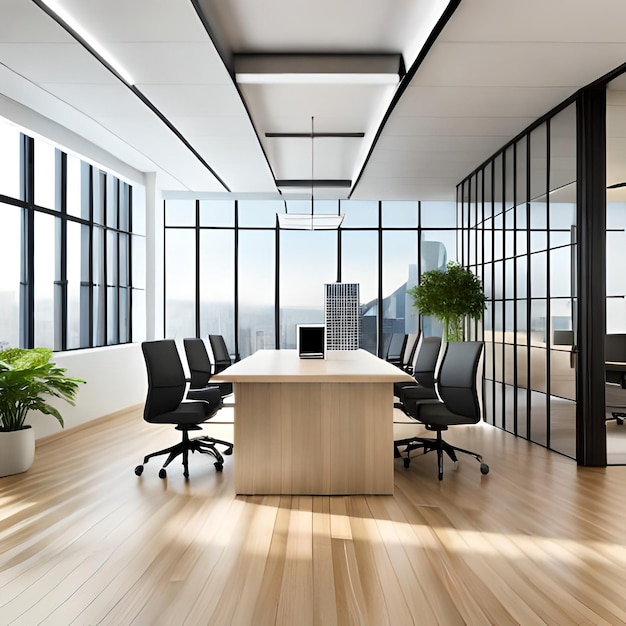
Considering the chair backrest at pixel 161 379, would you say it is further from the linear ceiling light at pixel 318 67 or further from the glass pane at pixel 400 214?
the glass pane at pixel 400 214

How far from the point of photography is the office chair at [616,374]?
6.78 m

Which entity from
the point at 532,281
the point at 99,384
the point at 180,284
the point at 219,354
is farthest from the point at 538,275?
the point at 180,284

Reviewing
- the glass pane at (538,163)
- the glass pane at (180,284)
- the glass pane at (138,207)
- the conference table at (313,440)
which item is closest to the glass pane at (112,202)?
the glass pane at (138,207)

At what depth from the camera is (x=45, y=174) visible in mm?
6559

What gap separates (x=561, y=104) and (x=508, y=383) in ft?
9.95

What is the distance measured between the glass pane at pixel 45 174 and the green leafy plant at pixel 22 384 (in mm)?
2120

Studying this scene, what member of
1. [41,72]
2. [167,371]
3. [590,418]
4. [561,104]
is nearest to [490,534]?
[590,418]

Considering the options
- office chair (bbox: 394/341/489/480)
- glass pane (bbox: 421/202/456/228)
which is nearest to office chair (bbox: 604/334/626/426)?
office chair (bbox: 394/341/489/480)

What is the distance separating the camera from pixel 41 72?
Answer: 4.80 m

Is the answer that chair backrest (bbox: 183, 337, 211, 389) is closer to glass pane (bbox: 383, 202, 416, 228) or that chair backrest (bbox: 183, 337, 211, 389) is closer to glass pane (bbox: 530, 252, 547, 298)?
glass pane (bbox: 530, 252, 547, 298)

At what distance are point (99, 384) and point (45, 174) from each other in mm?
2518

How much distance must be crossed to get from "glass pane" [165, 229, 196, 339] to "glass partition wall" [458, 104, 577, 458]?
4810mm

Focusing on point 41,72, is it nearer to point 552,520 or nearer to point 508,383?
point 552,520

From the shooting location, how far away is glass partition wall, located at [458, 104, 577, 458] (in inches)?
213
